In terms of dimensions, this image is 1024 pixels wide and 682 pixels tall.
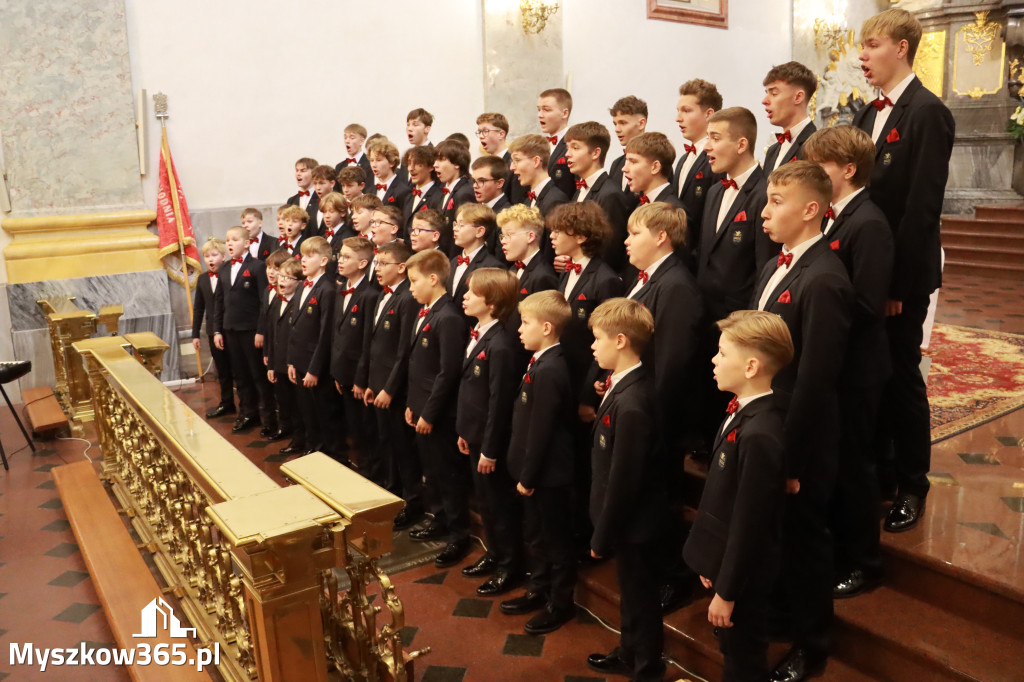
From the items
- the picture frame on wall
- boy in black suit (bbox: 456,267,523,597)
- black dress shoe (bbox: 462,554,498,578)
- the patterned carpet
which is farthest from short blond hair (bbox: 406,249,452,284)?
the picture frame on wall

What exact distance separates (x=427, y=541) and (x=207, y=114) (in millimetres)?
5394

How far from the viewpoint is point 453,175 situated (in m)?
5.40

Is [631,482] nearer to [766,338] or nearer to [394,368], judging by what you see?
[766,338]

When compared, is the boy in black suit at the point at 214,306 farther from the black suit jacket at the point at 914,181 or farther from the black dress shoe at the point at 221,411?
the black suit jacket at the point at 914,181

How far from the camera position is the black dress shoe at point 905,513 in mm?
3160

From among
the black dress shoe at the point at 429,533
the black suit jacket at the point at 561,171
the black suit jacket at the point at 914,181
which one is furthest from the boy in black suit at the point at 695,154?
the black dress shoe at the point at 429,533

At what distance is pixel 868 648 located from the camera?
2814 millimetres

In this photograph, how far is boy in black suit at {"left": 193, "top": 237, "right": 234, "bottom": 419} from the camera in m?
6.32

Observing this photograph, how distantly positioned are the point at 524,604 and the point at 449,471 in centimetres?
89

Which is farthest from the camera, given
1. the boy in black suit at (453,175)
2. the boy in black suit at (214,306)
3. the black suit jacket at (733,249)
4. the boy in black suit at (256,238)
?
the boy in black suit at (256,238)

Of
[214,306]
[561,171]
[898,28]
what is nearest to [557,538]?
[898,28]

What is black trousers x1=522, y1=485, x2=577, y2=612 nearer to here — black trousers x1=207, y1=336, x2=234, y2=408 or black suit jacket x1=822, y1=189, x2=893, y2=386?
black suit jacket x1=822, y1=189, x2=893, y2=386

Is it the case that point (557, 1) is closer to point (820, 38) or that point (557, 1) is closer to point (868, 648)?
point (820, 38)

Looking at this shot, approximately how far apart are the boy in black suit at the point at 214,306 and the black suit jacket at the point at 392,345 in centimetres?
226
